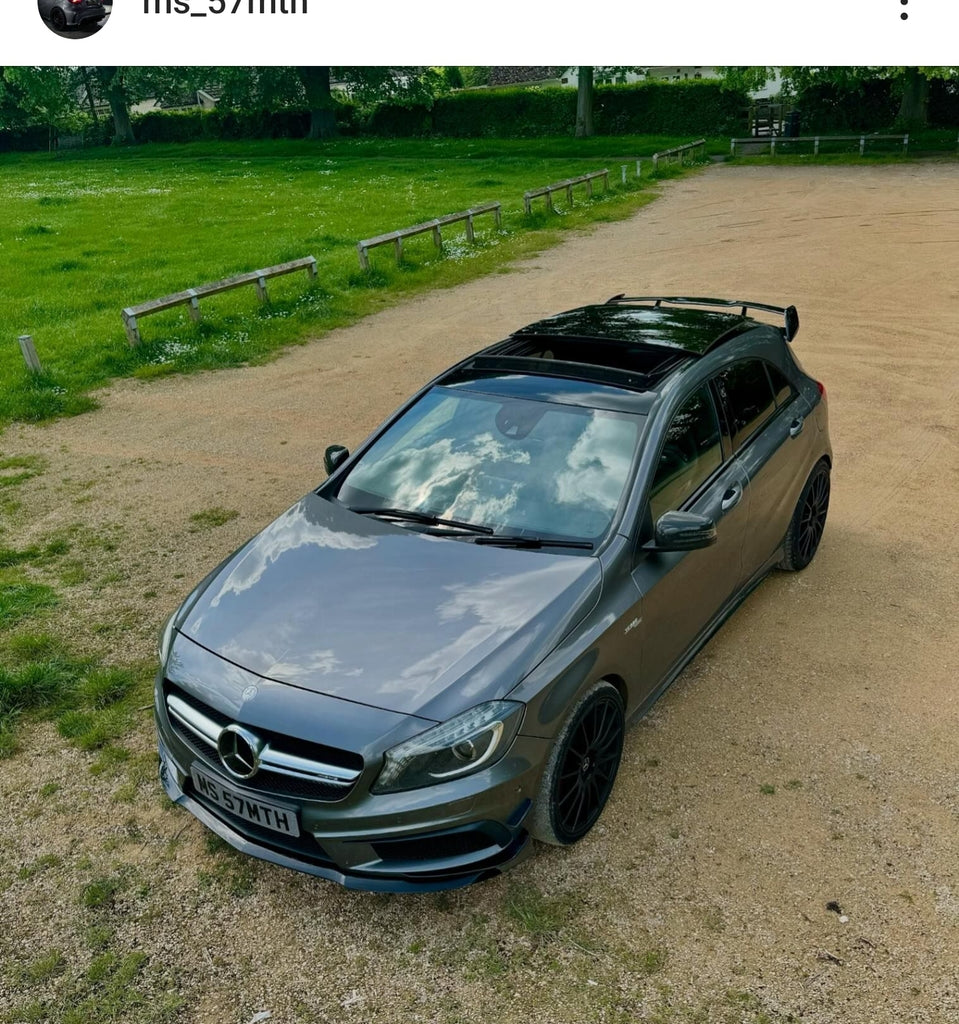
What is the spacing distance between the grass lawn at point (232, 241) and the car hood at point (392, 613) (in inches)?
271

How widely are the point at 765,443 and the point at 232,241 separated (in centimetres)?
1683

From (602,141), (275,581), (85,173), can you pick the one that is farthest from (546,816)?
(85,173)

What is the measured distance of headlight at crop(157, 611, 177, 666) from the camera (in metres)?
4.17

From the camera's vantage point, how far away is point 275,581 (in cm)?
430

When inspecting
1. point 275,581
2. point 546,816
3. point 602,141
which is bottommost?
point 546,816

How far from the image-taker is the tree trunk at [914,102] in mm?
33969

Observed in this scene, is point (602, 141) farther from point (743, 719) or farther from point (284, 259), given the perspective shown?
point (743, 719)

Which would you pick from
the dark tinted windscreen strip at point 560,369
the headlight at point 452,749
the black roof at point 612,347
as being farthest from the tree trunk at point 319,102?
the headlight at point 452,749

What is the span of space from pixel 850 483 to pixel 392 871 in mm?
5454

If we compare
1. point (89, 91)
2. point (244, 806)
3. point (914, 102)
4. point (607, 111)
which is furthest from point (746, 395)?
point (89, 91)

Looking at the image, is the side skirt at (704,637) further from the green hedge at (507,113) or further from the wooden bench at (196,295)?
the green hedge at (507,113)

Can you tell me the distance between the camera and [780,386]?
5891mm
